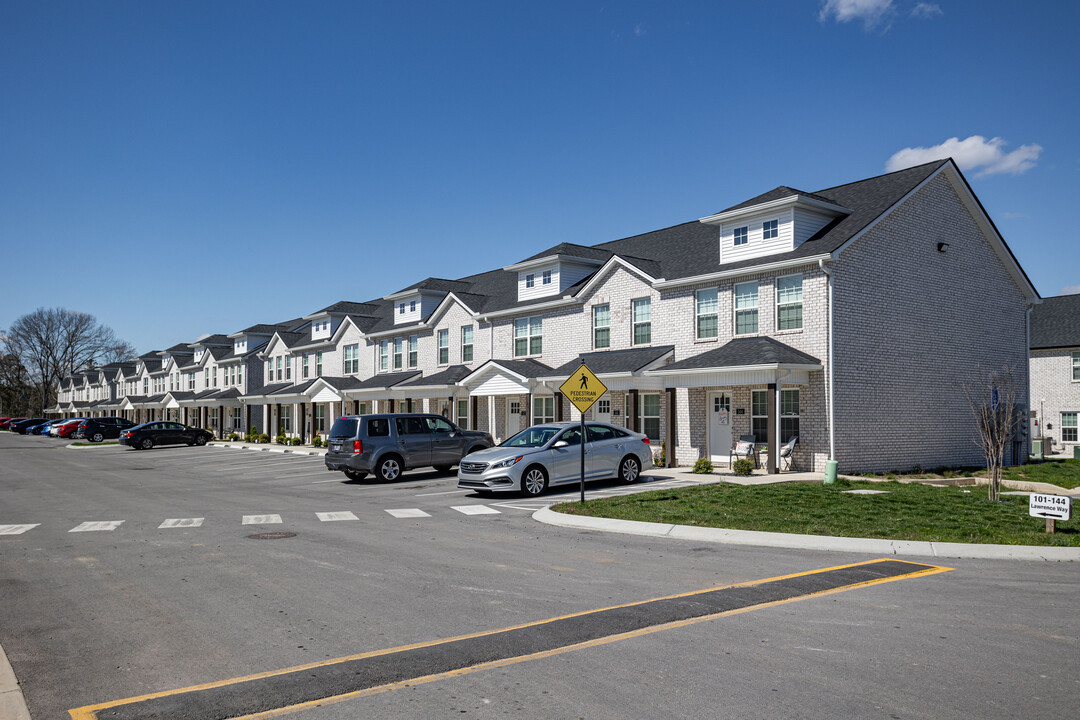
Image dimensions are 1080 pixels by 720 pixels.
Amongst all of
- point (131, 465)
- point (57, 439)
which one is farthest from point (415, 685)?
point (57, 439)

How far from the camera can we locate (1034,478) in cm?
2191

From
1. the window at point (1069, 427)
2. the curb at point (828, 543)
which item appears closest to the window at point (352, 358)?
the curb at point (828, 543)

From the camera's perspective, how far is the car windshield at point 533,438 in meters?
18.5

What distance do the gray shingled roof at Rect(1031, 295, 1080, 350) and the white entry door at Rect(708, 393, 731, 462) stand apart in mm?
23920

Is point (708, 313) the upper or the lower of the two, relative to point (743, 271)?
lower

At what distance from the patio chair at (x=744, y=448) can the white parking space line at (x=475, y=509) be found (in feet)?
31.0

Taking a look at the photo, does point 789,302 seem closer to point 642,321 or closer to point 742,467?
point 742,467

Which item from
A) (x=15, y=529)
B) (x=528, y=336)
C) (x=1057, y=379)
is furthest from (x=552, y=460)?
(x=1057, y=379)

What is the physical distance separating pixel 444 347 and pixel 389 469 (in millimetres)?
16854

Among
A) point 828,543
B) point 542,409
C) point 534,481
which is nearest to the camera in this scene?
point 828,543

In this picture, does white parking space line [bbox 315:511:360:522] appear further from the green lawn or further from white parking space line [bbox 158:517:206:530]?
the green lawn

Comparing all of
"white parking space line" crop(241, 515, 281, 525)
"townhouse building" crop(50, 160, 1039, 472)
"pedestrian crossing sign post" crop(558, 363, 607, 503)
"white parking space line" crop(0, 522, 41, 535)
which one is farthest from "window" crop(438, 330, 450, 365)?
"white parking space line" crop(0, 522, 41, 535)

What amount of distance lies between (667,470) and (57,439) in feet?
186

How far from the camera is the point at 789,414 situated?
22797 mm
